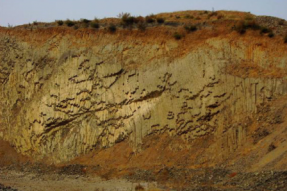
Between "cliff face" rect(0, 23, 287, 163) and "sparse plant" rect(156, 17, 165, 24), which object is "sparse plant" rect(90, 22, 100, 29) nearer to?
"cliff face" rect(0, 23, 287, 163)

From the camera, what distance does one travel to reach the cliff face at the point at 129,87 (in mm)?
25375

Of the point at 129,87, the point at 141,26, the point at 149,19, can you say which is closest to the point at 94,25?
the point at 141,26

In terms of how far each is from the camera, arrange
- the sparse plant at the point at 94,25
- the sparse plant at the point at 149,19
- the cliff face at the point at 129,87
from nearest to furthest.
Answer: the cliff face at the point at 129,87 → the sparse plant at the point at 149,19 → the sparse plant at the point at 94,25

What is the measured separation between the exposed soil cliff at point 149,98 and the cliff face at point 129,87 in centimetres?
5

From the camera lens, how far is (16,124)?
31.3 meters

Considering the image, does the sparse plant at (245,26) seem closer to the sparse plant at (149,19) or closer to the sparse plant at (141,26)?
the sparse plant at (149,19)

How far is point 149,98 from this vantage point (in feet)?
89.3

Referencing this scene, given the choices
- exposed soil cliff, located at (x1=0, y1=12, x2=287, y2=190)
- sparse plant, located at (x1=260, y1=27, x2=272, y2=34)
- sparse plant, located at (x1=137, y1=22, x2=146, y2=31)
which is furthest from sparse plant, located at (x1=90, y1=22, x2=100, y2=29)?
sparse plant, located at (x1=260, y1=27, x2=272, y2=34)

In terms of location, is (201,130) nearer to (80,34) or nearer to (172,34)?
(172,34)

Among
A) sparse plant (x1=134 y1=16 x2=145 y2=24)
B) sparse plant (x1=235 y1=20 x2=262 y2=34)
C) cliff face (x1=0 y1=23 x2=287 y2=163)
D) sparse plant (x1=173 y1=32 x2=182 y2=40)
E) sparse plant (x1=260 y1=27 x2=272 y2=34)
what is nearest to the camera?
cliff face (x1=0 y1=23 x2=287 y2=163)

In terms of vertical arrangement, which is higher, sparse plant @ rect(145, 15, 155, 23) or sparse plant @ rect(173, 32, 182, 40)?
sparse plant @ rect(145, 15, 155, 23)

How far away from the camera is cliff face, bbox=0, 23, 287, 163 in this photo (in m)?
25.4

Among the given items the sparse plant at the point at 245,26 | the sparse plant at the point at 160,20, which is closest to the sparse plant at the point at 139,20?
the sparse plant at the point at 160,20

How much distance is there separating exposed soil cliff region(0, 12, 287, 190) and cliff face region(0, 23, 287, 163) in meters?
0.05
